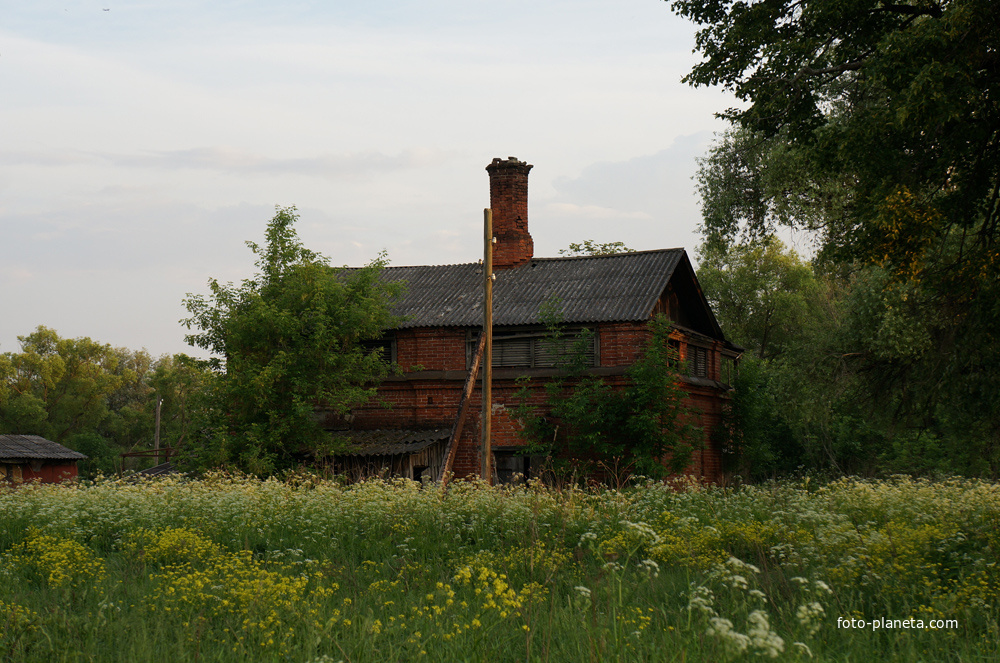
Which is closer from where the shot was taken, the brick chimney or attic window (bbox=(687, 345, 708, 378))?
attic window (bbox=(687, 345, 708, 378))

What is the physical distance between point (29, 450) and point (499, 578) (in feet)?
124

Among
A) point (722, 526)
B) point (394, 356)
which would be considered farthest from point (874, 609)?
point (394, 356)

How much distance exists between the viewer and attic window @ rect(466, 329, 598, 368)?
22.8 meters

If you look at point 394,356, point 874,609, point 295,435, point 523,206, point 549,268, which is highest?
point 523,206

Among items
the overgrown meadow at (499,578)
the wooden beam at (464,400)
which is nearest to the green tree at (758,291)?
the wooden beam at (464,400)

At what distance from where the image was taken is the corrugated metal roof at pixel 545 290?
2295 centimetres

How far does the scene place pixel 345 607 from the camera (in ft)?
22.0

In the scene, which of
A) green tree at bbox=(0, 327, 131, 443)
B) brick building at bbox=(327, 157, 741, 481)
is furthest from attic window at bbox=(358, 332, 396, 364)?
green tree at bbox=(0, 327, 131, 443)

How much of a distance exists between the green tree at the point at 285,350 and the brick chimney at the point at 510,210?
4.87 meters

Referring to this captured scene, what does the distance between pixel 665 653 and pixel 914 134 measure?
748 cm

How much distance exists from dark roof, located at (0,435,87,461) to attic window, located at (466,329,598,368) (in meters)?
23.7

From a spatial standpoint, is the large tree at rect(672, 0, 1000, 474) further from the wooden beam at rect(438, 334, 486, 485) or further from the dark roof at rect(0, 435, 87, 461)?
the dark roof at rect(0, 435, 87, 461)

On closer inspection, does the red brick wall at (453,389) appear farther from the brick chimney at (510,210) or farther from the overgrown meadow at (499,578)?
the overgrown meadow at (499,578)

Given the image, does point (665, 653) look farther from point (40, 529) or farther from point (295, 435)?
point (295, 435)
